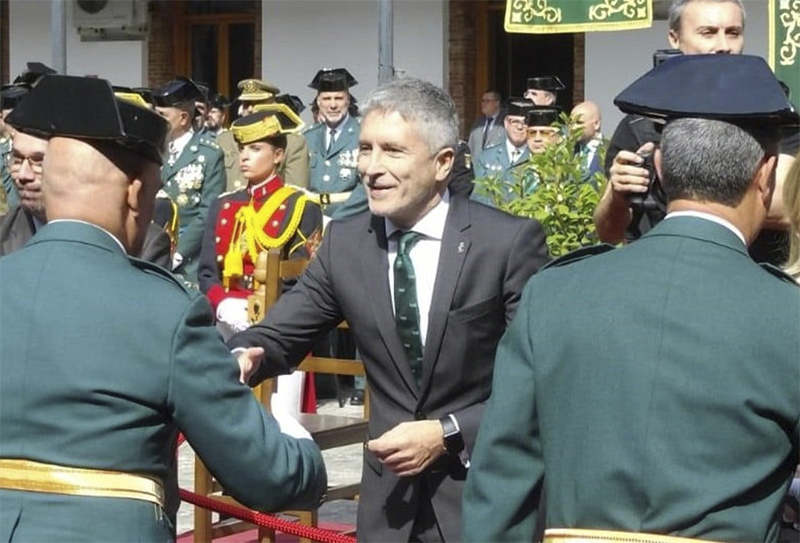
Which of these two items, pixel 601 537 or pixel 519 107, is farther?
pixel 519 107

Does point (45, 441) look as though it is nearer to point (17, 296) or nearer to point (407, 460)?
point (17, 296)

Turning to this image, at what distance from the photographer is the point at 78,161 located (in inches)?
122

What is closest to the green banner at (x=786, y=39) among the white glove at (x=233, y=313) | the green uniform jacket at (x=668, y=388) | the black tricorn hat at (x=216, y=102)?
the white glove at (x=233, y=313)

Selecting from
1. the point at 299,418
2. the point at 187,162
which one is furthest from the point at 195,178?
the point at 299,418

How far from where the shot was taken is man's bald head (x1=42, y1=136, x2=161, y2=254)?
3098mm

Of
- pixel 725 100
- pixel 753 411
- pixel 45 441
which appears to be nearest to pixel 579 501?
pixel 753 411

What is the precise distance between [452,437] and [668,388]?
124cm

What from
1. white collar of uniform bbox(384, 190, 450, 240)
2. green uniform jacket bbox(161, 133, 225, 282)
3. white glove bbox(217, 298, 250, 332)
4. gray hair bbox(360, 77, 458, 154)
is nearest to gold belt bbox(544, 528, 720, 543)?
white collar of uniform bbox(384, 190, 450, 240)

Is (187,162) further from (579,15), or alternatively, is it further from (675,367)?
(675,367)

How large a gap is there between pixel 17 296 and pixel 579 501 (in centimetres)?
112

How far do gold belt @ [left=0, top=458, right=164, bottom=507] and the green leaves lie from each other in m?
4.06

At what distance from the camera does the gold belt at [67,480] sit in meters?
3.03

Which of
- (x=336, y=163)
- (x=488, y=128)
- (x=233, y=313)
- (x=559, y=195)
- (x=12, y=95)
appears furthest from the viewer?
(x=488, y=128)

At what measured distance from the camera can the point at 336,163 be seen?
12648mm
